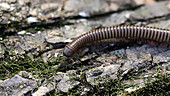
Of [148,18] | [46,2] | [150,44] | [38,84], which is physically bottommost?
[38,84]

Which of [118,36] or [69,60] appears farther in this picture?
[118,36]

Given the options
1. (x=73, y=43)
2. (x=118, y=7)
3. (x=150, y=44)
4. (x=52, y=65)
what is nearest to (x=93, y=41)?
(x=73, y=43)

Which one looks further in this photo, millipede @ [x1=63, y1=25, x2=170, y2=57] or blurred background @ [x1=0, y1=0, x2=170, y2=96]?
millipede @ [x1=63, y1=25, x2=170, y2=57]

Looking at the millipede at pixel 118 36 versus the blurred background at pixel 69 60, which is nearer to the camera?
the blurred background at pixel 69 60

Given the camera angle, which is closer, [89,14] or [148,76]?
[148,76]

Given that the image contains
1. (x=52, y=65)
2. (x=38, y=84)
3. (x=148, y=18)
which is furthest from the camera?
(x=148, y=18)

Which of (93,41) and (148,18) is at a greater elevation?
(148,18)

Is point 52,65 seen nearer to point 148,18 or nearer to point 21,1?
point 21,1

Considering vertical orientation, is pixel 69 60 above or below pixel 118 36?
below
